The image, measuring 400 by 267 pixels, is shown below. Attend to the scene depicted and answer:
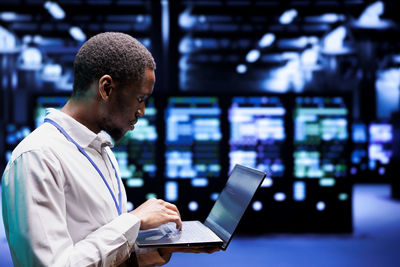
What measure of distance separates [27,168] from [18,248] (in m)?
0.17

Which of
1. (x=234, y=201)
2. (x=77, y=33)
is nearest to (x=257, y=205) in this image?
(x=234, y=201)

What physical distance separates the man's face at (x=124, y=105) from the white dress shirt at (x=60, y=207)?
61 mm

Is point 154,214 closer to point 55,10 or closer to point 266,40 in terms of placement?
point 55,10

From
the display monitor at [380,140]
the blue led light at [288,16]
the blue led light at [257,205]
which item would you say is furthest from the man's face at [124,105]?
the display monitor at [380,140]

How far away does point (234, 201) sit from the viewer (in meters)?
1.32

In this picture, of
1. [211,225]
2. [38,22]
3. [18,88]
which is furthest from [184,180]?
[18,88]

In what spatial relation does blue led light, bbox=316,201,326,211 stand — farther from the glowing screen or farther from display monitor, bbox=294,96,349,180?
the glowing screen

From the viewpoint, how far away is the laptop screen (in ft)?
3.98

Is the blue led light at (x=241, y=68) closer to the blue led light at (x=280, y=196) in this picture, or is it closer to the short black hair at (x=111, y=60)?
the blue led light at (x=280, y=196)

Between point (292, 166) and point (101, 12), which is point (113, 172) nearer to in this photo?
point (292, 166)

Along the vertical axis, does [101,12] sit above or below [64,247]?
above

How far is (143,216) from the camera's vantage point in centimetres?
100

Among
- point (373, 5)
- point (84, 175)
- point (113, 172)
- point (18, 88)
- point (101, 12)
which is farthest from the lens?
point (18, 88)

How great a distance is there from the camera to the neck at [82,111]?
102cm
